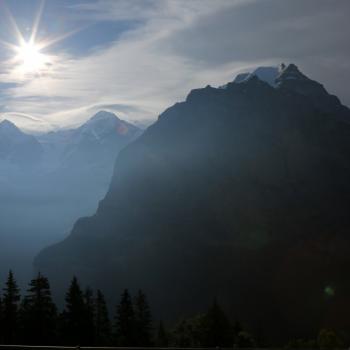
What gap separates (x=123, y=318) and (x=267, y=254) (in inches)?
4949

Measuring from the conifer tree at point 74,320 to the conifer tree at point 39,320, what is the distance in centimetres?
193

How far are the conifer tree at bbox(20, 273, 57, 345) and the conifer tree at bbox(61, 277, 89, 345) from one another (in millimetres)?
1933

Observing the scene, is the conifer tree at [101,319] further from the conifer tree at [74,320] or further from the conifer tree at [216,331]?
the conifer tree at [216,331]

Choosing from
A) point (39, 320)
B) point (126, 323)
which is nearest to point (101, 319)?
point (126, 323)

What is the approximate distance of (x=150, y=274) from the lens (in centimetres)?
17512

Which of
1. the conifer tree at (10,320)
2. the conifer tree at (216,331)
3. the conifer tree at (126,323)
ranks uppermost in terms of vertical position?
the conifer tree at (10,320)

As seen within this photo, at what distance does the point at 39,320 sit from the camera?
47.3 meters

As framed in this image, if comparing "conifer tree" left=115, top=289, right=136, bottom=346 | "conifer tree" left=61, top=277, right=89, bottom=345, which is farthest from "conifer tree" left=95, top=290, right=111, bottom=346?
"conifer tree" left=61, top=277, right=89, bottom=345

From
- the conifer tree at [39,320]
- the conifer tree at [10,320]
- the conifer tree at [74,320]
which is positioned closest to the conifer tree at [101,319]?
the conifer tree at [74,320]

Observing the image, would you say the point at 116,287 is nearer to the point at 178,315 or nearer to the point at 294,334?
the point at 178,315

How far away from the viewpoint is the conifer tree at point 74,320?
50.0 metres

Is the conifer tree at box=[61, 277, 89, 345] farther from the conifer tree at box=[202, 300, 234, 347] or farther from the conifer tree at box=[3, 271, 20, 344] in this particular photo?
the conifer tree at box=[202, 300, 234, 347]

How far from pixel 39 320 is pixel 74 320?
4.37 meters

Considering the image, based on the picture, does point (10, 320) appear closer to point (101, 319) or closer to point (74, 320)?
point (74, 320)
